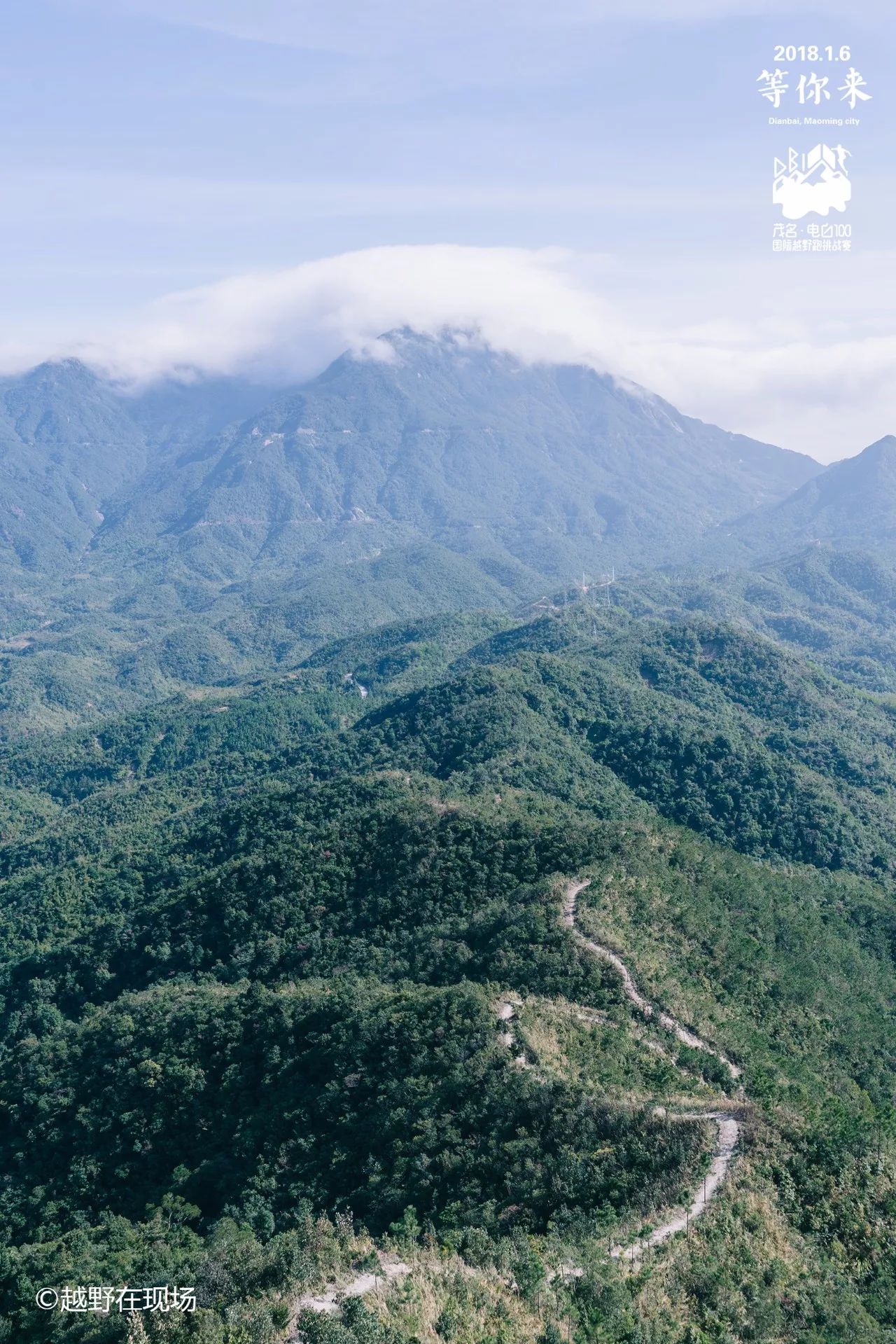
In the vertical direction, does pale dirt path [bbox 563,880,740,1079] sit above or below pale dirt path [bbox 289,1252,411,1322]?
below

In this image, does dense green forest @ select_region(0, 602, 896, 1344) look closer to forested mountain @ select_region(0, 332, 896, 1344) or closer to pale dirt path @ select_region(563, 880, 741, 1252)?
forested mountain @ select_region(0, 332, 896, 1344)

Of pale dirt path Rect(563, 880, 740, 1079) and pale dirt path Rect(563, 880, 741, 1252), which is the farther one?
pale dirt path Rect(563, 880, 740, 1079)

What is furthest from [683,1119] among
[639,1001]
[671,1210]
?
[639,1001]

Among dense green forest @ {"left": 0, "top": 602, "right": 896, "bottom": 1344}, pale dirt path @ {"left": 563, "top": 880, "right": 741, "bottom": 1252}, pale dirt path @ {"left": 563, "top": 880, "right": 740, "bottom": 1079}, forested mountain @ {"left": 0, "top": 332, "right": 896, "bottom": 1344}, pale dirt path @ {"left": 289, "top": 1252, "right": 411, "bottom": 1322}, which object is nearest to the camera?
pale dirt path @ {"left": 289, "top": 1252, "right": 411, "bottom": 1322}

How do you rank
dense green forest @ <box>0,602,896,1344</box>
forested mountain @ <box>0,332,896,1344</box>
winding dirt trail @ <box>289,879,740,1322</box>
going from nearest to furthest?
winding dirt trail @ <box>289,879,740,1322</box>, forested mountain @ <box>0,332,896,1344</box>, dense green forest @ <box>0,602,896,1344</box>

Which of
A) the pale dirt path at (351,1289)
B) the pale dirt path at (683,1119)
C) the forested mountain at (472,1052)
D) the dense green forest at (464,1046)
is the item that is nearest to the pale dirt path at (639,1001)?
the pale dirt path at (683,1119)

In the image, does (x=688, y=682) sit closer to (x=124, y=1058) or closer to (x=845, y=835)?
(x=845, y=835)

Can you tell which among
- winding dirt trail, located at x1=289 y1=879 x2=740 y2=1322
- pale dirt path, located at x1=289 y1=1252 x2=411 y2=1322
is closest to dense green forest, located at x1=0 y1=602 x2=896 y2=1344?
winding dirt trail, located at x1=289 y1=879 x2=740 y2=1322
